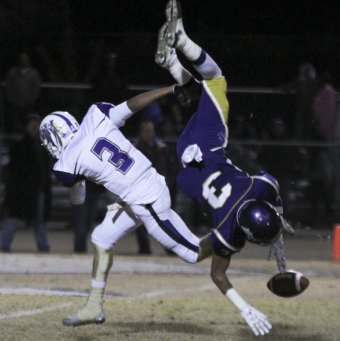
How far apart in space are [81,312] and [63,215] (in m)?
6.61

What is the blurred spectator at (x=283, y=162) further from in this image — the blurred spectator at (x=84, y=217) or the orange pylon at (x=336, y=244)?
the blurred spectator at (x=84, y=217)

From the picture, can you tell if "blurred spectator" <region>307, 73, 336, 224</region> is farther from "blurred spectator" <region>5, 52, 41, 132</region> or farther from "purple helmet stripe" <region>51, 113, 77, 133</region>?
"purple helmet stripe" <region>51, 113, 77, 133</region>

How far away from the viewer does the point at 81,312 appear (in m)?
9.27

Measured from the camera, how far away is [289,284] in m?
8.68

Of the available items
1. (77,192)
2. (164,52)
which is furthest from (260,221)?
(77,192)

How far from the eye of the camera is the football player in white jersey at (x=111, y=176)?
8.98 meters

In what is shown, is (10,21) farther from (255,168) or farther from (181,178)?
(181,178)

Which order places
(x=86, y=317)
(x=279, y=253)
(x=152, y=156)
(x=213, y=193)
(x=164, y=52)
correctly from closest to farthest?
(x=213, y=193) → (x=279, y=253) → (x=164, y=52) → (x=86, y=317) → (x=152, y=156)

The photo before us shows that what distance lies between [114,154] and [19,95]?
21.9ft

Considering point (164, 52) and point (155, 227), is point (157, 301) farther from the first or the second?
point (164, 52)

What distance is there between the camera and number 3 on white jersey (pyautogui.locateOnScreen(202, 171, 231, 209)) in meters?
8.50

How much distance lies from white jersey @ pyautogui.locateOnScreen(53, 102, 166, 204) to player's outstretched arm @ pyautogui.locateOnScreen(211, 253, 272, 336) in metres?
0.91

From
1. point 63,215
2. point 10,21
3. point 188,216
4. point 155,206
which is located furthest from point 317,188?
point 155,206

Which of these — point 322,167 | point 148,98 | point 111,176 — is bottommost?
point 322,167
